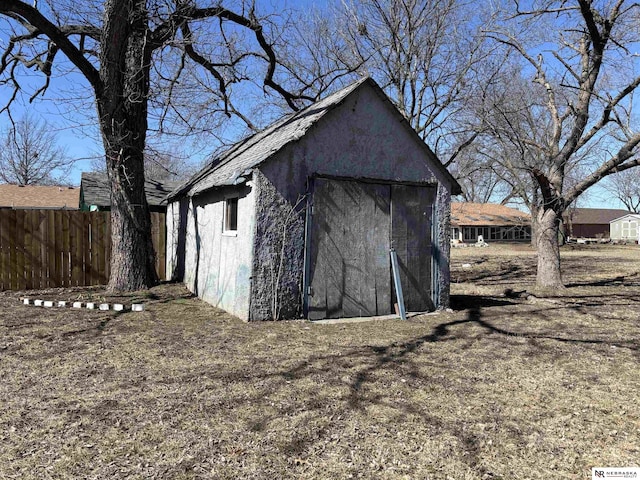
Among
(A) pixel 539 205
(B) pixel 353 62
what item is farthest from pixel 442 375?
(B) pixel 353 62

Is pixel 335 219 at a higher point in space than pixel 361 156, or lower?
lower

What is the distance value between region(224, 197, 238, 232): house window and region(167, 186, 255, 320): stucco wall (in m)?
0.13

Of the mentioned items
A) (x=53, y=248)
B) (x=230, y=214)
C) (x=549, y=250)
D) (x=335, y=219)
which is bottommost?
(x=549, y=250)

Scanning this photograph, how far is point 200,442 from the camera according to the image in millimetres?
3496

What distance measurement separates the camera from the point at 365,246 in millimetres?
8500

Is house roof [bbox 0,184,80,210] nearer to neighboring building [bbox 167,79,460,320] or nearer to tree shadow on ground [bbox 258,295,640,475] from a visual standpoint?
neighboring building [bbox 167,79,460,320]

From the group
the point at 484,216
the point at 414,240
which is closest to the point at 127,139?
the point at 414,240

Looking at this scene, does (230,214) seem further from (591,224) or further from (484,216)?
(591,224)

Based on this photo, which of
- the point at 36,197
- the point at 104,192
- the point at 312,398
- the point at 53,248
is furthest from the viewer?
the point at 36,197

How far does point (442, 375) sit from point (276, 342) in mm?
2345

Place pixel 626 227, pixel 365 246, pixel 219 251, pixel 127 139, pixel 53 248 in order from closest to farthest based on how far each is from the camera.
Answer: pixel 365 246
pixel 219 251
pixel 127 139
pixel 53 248
pixel 626 227

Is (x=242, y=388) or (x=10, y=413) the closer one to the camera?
(x=10, y=413)

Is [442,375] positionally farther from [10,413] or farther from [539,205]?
[539,205]

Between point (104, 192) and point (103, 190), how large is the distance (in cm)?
24
